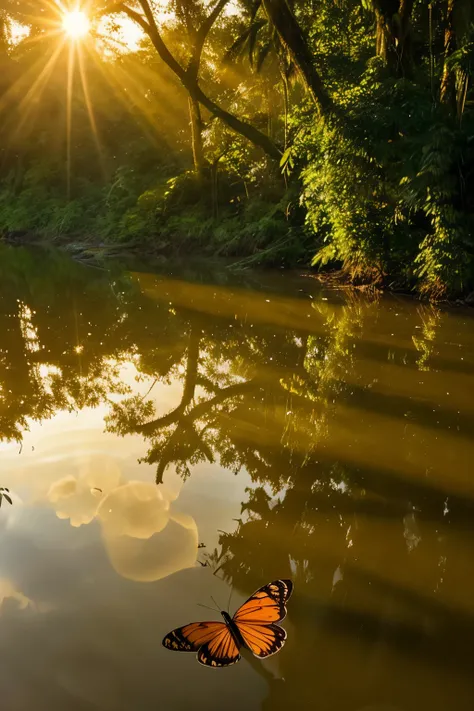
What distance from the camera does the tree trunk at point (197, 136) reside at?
19.2 metres

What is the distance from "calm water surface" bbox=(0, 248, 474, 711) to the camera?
210cm

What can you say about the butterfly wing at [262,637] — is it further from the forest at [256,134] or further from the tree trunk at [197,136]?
the tree trunk at [197,136]

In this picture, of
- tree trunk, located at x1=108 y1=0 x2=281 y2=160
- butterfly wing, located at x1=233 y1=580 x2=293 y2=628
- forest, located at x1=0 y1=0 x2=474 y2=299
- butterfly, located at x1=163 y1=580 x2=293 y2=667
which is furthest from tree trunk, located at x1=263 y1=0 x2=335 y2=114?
butterfly, located at x1=163 y1=580 x2=293 y2=667

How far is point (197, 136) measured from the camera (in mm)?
19672

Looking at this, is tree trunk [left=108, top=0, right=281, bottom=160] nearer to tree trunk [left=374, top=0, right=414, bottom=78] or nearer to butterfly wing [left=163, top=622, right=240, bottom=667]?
tree trunk [left=374, top=0, right=414, bottom=78]

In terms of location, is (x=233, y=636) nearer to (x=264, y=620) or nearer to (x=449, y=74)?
(x=264, y=620)

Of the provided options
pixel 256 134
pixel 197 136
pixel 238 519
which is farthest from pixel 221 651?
pixel 197 136

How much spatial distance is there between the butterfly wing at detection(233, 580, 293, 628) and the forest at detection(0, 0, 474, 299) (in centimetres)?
761

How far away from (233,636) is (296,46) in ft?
33.8

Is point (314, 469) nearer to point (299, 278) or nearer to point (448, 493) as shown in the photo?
point (448, 493)

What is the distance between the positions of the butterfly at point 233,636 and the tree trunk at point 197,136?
19121mm

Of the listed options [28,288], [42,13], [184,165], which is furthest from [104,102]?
[28,288]

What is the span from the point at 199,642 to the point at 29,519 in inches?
60.3

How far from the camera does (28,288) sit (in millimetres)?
12781
